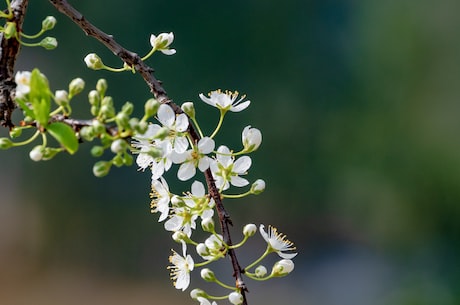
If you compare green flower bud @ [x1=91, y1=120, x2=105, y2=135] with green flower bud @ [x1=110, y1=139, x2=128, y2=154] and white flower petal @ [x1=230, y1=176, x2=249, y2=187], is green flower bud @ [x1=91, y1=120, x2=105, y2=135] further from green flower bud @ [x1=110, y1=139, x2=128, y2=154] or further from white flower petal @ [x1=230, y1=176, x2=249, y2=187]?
white flower petal @ [x1=230, y1=176, x2=249, y2=187]

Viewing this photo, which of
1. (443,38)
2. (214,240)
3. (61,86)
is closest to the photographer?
(214,240)

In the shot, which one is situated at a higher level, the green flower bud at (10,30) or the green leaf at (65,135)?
the green flower bud at (10,30)

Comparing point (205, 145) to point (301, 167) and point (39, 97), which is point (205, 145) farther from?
point (301, 167)

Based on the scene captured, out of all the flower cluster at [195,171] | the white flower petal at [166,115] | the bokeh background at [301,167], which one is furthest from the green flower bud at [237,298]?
the bokeh background at [301,167]

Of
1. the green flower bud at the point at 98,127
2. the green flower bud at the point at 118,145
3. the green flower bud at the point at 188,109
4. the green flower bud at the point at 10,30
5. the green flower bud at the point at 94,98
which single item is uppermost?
the green flower bud at the point at 188,109

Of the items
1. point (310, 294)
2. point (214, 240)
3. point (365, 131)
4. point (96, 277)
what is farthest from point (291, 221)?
point (214, 240)

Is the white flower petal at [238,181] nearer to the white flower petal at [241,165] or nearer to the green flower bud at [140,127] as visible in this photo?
the white flower petal at [241,165]

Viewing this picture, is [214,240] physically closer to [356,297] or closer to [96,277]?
[96,277]

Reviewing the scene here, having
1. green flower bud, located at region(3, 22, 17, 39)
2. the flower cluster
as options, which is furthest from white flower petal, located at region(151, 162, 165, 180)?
green flower bud, located at region(3, 22, 17, 39)
